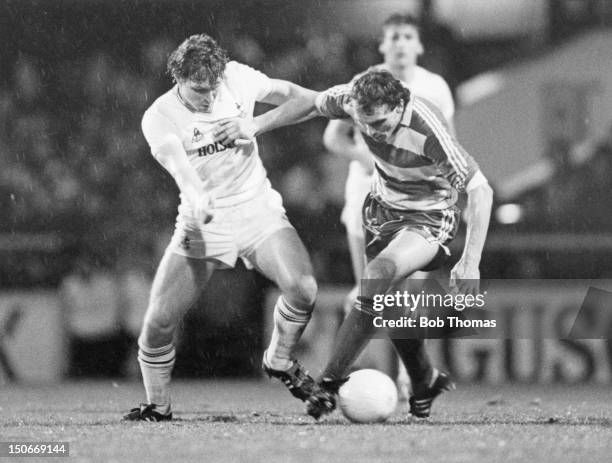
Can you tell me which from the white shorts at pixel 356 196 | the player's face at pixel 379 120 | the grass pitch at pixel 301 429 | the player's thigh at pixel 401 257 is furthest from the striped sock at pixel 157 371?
the white shorts at pixel 356 196

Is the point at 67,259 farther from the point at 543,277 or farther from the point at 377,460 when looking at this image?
the point at 377,460

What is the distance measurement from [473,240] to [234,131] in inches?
52.2

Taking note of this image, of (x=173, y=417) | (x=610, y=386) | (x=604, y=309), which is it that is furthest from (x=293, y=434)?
(x=604, y=309)

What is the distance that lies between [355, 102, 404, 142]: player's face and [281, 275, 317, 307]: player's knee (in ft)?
2.59

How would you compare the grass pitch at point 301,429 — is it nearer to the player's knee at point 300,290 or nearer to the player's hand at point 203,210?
the player's knee at point 300,290

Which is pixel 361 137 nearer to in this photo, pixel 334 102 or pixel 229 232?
pixel 334 102

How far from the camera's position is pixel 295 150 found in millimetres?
11625

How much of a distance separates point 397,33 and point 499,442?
129 inches

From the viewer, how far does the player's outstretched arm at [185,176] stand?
585 cm

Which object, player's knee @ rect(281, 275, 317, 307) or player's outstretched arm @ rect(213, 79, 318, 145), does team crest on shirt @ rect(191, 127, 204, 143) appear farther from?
player's knee @ rect(281, 275, 317, 307)

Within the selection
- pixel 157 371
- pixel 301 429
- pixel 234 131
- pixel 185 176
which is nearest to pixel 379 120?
pixel 234 131

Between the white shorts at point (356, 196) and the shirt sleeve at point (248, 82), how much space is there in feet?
4.64

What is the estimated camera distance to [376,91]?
5.91 meters

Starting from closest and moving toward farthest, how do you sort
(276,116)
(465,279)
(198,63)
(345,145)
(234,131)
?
(465,279), (198,63), (234,131), (276,116), (345,145)
